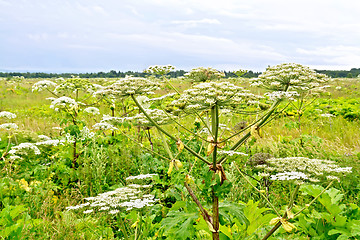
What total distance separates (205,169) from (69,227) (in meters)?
2.13

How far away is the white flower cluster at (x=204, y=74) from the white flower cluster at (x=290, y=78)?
417 mm

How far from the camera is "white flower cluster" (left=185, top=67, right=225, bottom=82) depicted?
296 centimetres

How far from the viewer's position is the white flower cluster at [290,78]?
2535mm

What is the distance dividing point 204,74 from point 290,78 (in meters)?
0.92

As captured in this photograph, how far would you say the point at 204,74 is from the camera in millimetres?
3020

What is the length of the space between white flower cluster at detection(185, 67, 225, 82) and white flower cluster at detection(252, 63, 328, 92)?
42cm

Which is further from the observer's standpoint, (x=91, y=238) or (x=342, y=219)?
(x=91, y=238)

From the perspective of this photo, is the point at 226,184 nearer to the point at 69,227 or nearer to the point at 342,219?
the point at 342,219

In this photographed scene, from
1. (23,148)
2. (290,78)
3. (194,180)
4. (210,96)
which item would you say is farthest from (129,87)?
(23,148)

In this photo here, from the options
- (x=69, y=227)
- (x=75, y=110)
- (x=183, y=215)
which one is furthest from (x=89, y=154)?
(x=183, y=215)

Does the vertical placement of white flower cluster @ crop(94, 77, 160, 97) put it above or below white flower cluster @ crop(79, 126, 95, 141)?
above

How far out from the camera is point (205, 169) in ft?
7.07

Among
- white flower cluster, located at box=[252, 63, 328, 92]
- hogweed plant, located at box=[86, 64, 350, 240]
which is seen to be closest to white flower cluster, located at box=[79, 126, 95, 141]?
hogweed plant, located at box=[86, 64, 350, 240]

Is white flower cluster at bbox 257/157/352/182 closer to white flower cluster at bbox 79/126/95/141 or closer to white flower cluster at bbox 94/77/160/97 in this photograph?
white flower cluster at bbox 94/77/160/97
